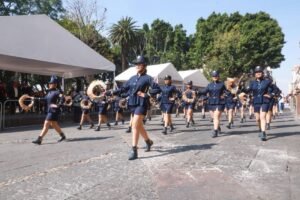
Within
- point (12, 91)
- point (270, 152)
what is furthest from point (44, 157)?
point (12, 91)

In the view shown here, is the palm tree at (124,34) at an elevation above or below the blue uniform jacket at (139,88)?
above

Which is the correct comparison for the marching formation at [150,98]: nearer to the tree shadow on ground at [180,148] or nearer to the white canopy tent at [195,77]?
the tree shadow on ground at [180,148]

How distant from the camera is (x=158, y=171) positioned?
6527 mm

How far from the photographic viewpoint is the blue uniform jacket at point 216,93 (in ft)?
38.5

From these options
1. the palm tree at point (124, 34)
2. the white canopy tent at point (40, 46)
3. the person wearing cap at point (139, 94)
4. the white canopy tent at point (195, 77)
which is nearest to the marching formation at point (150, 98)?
the person wearing cap at point (139, 94)

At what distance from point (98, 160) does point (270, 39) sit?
4678cm

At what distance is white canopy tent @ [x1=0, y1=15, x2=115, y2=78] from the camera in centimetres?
1527

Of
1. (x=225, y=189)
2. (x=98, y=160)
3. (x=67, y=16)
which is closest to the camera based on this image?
(x=225, y=189)

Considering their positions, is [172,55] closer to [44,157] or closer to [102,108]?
[102,108]

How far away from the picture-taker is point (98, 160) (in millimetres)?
7684

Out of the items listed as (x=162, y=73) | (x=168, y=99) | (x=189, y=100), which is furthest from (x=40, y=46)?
(x=162, y=73)

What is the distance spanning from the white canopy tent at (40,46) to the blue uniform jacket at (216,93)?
7699 millimetres

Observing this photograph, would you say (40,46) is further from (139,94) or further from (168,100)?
(139,94)

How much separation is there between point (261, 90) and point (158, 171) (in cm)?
566
